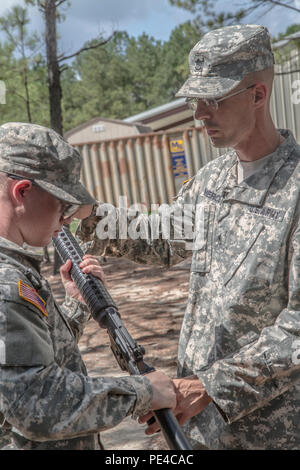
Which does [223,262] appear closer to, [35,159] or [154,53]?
[35,159]

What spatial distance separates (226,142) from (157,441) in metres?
2.40

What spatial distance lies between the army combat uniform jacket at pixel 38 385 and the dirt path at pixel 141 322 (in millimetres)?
2182

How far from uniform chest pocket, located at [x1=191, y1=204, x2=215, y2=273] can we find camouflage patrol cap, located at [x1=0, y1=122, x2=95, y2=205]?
75cm

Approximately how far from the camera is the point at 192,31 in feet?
29.9

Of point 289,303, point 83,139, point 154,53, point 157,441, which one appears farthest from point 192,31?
point 154,53

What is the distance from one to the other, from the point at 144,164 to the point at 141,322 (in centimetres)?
903

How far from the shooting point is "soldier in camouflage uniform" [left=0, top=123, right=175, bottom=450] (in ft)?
4.76

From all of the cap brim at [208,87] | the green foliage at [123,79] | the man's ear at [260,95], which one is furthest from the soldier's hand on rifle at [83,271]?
the green foliage at [123,79]

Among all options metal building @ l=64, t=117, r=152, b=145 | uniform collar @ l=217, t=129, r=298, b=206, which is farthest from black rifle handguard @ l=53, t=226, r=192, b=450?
metal building @ l=64, t=117, r=152, b=145

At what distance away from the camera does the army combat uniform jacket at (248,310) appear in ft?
6.24

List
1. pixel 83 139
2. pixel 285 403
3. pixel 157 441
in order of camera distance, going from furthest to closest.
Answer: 1. pixel 83 139
2. pixel 157 441
3. pixel 285 403

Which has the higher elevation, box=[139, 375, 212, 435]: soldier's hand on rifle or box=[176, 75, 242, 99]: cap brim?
box=[176, 75, 242, 99]: cap brim

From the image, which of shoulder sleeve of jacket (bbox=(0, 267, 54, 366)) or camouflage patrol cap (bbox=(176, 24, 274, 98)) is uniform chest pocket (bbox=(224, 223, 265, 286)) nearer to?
camouflage patrol cap (bbox=(176, 24, 274, 98))
